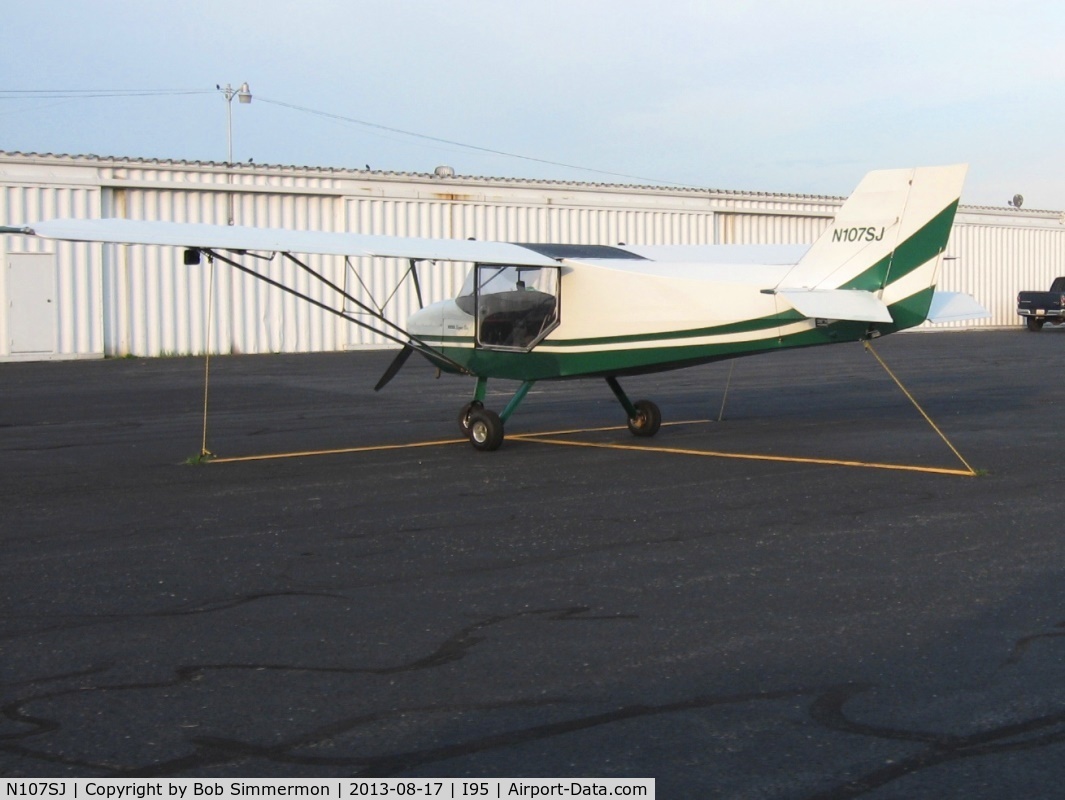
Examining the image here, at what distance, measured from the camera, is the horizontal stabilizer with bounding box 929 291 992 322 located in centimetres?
1454

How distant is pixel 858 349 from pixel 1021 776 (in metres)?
30.1

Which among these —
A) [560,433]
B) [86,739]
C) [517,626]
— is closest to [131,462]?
[560,433]

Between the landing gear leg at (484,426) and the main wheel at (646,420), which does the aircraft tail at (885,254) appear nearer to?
the main wheel at (646,420)

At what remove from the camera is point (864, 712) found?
5145 millimetres

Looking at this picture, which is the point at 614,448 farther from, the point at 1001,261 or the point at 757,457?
the point at 1001,261

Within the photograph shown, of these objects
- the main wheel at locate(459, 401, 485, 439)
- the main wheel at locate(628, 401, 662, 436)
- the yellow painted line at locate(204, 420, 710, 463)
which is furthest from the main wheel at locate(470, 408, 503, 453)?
the main wheel at locate(628, 401, 662, 436)

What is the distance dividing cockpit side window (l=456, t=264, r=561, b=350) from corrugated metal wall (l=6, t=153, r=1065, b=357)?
14.4 m

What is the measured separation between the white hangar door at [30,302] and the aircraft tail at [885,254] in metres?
23.0

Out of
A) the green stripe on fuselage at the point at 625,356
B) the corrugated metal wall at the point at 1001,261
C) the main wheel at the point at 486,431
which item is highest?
the corrugated metal wall at the point at 1001,261

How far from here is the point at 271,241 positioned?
1319 centimetres

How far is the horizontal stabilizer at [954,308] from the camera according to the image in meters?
14.5

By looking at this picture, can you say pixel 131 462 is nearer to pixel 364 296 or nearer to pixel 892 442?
pixel 892 442

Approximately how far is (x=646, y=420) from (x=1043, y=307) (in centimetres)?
3583

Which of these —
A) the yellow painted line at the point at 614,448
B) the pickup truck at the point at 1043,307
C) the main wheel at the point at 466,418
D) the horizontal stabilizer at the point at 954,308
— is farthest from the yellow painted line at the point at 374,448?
the pickup truck at the point at 1043,307
